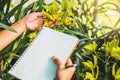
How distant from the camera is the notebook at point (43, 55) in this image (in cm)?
102

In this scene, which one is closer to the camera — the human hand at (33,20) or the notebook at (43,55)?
the notebook at (43,55)

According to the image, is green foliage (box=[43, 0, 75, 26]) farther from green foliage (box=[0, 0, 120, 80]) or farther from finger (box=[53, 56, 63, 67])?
finger (box=[53, 56, 63, 67])

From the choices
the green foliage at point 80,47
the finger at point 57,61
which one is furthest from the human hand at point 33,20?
the finger at point 57,61

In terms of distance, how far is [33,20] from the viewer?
4.20 feet

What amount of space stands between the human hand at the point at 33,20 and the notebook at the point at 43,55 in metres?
0.17

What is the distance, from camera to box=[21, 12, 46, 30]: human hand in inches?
49.8

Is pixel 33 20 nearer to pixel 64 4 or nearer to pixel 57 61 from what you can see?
pixel 64 4

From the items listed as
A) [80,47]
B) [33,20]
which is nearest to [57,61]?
[80,47]

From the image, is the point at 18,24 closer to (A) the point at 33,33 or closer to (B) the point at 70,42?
(A) the point at 33,33

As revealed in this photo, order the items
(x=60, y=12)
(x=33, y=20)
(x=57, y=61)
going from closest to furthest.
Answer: (x=57, y=61)
(x=60, y=12)
(x=33, y=20)

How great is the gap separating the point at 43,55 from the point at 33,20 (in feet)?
0.91

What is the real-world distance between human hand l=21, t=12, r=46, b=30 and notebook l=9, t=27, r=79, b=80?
0.17 meters

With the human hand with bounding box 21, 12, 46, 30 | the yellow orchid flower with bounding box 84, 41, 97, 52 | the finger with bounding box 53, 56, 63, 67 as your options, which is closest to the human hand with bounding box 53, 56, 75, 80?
the finger with bounding box 53, 56, 63, 67

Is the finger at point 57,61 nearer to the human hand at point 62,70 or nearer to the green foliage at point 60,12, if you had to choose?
the human hand at point 62,70
